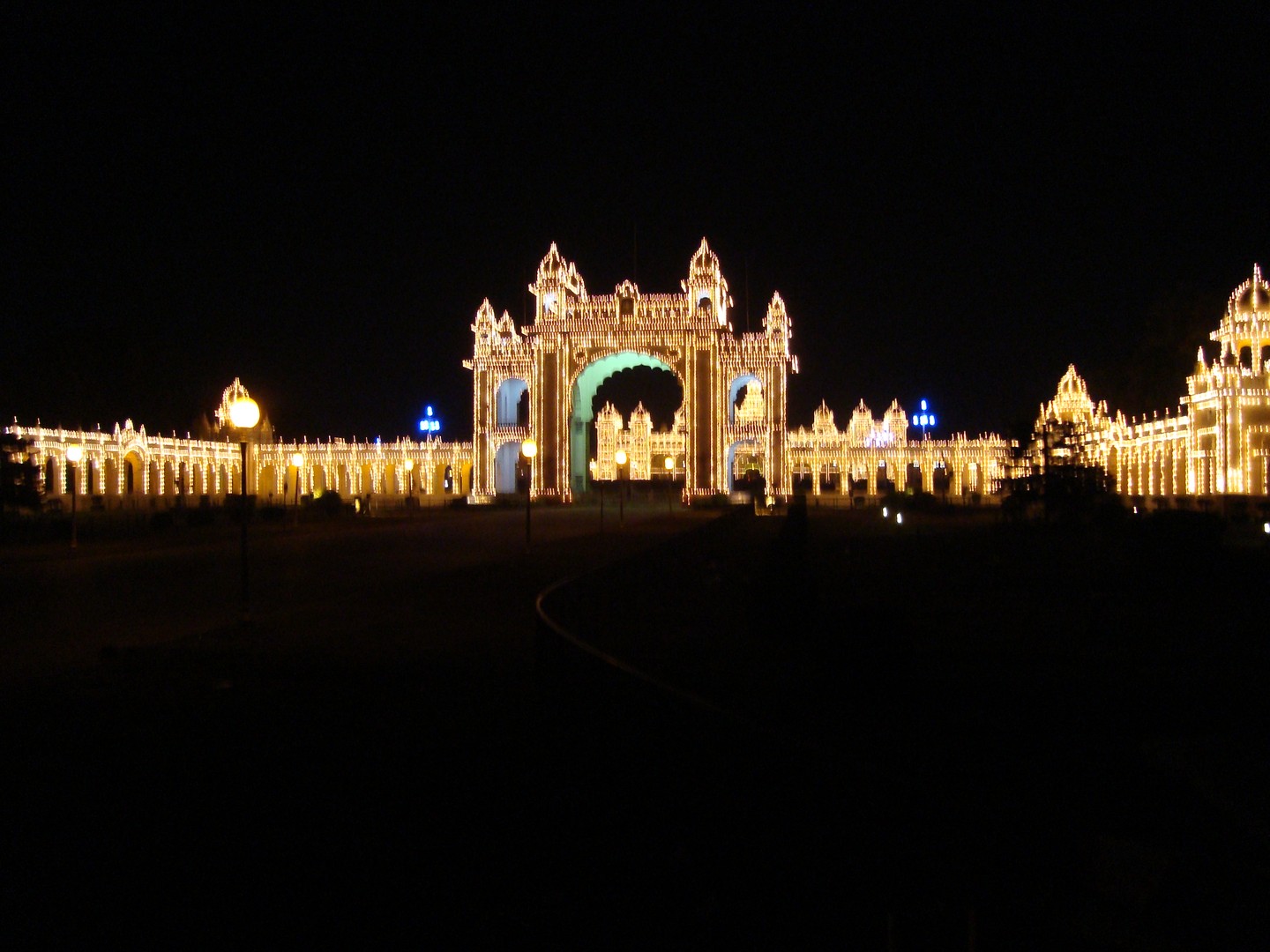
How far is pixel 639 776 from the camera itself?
21.7ft

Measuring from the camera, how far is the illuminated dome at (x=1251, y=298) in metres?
49.5

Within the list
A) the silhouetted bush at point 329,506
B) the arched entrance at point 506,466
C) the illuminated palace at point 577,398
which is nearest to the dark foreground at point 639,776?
the silhouetted bush at point 329,506

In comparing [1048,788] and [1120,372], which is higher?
[1120,372]

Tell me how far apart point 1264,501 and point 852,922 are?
38374 mm

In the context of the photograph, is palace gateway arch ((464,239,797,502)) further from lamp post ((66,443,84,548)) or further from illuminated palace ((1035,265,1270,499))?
lamp post ((66,443,84,548))

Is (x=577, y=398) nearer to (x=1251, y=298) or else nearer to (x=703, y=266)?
(x=703, y=266)

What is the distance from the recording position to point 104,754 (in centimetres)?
731

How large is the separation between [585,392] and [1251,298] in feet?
139

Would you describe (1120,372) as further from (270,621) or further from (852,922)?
(852,922)

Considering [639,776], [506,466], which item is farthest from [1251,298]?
[639,776]

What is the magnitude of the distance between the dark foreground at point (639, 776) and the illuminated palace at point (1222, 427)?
28.7 m

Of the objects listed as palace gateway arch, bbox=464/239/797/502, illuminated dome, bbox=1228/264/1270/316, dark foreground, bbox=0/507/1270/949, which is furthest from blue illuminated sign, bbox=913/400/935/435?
dark foreground, bbox=0/507/1270/949

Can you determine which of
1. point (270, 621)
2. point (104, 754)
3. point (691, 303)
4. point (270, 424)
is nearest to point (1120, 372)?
point (691, 303)

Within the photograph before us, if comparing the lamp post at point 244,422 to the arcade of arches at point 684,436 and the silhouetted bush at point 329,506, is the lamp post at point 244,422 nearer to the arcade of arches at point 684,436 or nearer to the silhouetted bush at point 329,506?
the silhouetted bush at point 329,506
